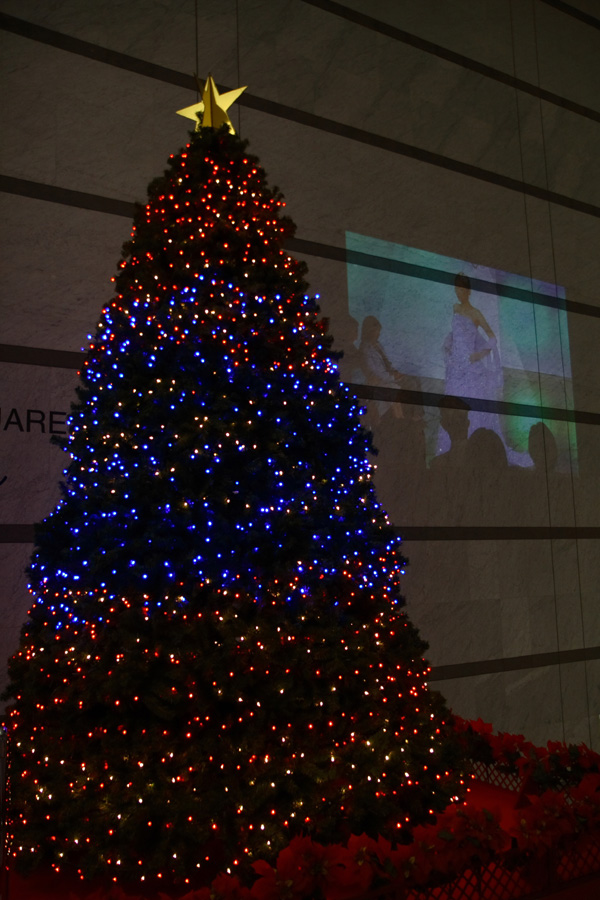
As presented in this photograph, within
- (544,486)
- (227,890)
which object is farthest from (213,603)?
(544,486)

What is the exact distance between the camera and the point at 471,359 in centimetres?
636

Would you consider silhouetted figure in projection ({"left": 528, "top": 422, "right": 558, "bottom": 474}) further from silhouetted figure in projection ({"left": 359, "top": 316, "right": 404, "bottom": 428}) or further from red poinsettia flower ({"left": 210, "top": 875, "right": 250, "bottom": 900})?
red poinsettia flower ({"left": 210, "top": 875, "right": 250, "bottom": 900})

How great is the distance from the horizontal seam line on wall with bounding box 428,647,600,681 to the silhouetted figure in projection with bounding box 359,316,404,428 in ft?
6.36

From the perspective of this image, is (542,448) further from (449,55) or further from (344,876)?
(344,876)

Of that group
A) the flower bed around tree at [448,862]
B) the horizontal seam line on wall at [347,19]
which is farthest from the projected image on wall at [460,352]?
the flower bed around tree at [448,862]

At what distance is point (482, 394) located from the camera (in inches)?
251

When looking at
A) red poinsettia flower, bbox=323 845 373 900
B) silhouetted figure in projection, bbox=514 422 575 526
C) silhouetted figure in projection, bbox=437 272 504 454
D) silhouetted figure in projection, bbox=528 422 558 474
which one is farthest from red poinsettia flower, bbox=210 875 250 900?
silhouetted figure in projection, bbox=528 422 558 474

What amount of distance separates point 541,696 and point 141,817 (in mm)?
4493

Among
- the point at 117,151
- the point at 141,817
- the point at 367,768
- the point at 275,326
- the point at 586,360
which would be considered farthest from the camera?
the point at 586,360

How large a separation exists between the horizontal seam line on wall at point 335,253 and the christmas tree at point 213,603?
199 centimetres

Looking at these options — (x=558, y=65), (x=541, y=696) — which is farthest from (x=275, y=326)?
(x=558, y=65)

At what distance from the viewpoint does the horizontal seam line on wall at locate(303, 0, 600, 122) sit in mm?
6164

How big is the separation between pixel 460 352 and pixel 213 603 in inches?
167

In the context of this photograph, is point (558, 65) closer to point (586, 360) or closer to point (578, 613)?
point (586, 360)
